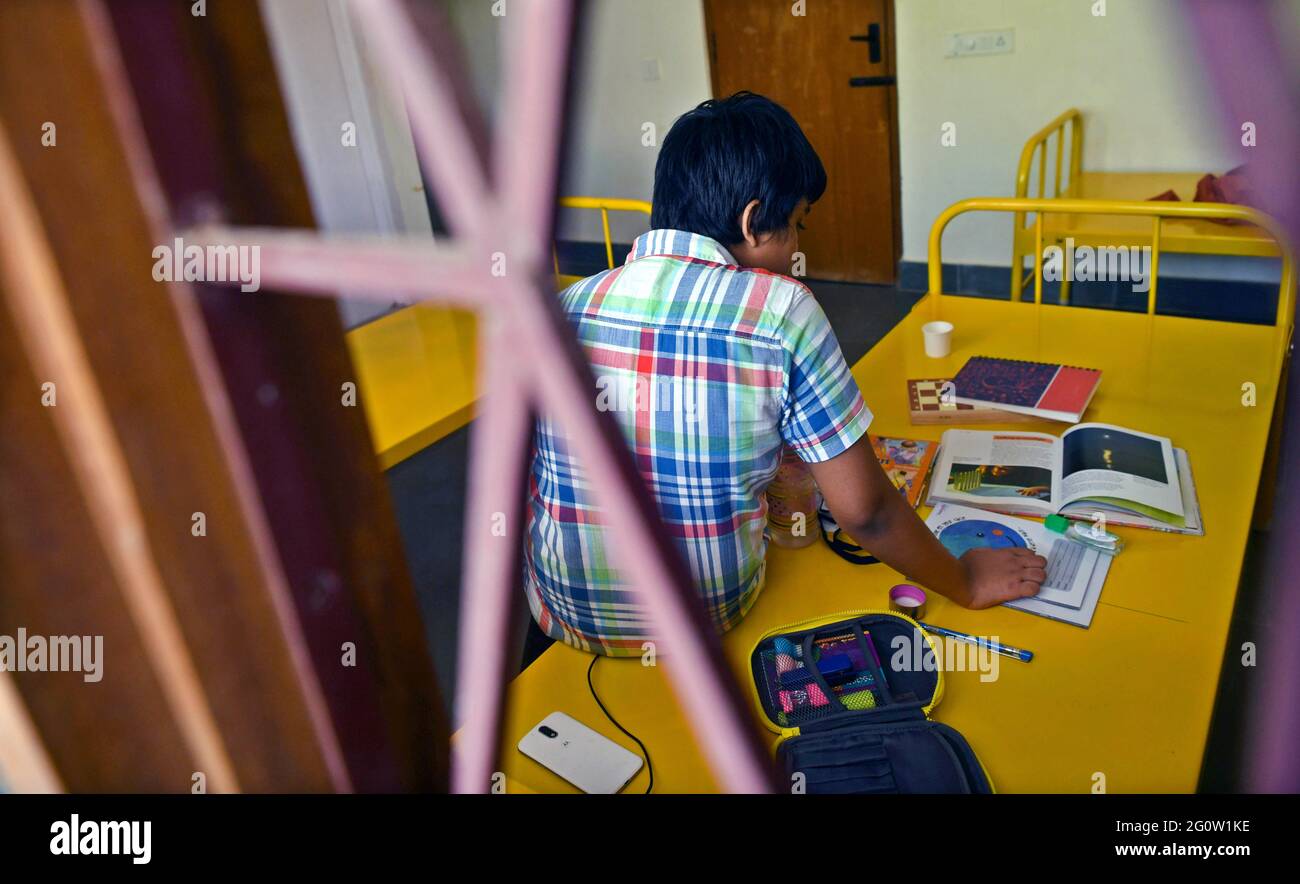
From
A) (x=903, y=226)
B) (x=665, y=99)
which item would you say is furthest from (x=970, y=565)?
(x=665, y=99)

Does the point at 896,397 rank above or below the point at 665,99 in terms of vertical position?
below

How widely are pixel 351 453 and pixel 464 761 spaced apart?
0.15m

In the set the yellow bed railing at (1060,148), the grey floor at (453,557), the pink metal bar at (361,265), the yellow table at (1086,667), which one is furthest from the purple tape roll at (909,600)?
the yellow bed railing at (1060,148)

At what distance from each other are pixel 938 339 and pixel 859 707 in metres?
1.05

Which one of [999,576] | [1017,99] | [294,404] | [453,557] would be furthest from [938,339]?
[1017,99]

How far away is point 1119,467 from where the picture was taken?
1.37 m

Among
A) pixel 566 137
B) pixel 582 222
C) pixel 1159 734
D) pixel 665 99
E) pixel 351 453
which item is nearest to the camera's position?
pixel 566 137

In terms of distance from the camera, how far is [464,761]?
426mm

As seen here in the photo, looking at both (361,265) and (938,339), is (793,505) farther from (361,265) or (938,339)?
(361,265)

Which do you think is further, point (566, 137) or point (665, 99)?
point (665, 99)

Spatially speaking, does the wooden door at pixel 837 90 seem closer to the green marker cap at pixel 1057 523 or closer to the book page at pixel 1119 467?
the book page at pixel 1119 467

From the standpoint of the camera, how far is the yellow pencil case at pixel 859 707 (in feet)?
3.02

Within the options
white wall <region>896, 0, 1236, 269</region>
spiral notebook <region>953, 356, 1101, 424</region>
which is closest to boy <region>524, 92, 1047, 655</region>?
spiral notebook <region>953, 356, 1101, 424</region>

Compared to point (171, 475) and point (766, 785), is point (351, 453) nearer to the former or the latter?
point (171, 475)
